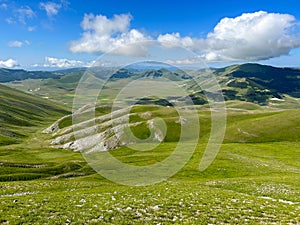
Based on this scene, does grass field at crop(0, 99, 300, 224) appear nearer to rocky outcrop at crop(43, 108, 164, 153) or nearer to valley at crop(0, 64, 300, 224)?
valley at crop(0, 64, 300, 224)

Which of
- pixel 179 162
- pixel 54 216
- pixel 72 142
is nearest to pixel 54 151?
pixel 72 142

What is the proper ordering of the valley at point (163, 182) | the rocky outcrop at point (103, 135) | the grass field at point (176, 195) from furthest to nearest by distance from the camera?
the rocky outcrop at point (103, 135)
the valley at point (163, 182)
the grass field at point (176, 195)

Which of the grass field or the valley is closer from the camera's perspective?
the grass field

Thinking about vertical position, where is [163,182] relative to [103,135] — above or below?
below

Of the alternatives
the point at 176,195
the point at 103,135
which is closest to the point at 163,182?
the point at 176,195

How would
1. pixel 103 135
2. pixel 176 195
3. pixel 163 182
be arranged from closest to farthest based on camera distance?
pixel 176 195 → pixel 163 182 → pixel 103 135

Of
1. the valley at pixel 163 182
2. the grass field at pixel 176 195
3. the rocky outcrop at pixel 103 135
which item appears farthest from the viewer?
the rocky outcrop at pixel 103 135

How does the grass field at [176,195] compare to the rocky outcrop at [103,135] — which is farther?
the rocky outcrop at [103,135]

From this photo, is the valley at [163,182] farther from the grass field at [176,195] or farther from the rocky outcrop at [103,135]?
the rocky outcrop at [103,135]

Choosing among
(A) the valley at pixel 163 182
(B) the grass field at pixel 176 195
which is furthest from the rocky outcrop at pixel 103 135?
(B) the grass field at pixel 176 195

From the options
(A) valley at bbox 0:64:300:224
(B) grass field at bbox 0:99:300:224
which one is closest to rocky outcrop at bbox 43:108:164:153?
(A) valley at bbox 0:64:300:224

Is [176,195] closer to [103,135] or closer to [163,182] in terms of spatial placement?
[163,182]

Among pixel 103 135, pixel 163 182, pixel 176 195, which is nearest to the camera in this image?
pixel 176 195

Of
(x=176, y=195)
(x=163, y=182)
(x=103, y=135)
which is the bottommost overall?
(x=163, y=182)
